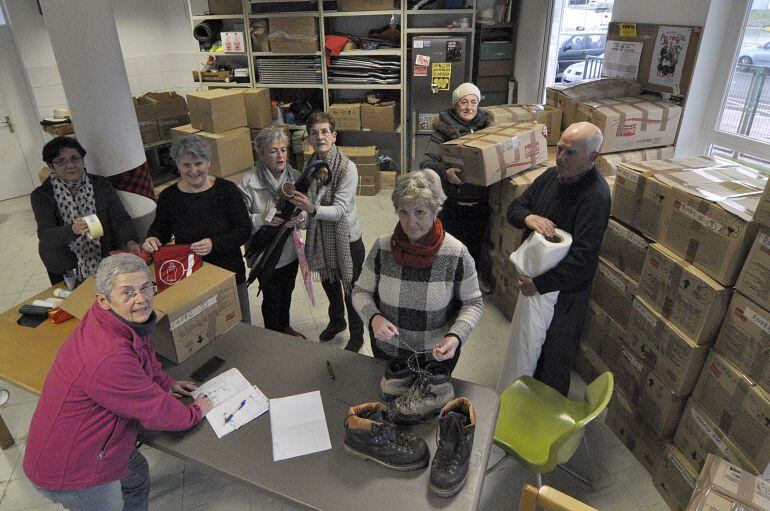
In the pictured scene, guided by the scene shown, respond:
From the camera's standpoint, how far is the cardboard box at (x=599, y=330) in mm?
2488

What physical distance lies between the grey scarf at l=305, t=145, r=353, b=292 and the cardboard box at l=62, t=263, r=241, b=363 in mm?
670

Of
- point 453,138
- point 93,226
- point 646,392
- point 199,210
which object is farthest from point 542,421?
point 93,226

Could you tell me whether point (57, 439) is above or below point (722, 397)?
above

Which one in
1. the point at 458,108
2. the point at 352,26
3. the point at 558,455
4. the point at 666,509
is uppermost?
the point at 352,26

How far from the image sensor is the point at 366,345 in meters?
3.11

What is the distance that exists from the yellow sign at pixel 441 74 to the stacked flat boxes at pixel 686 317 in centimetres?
335

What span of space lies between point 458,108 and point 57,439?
9.15 ft

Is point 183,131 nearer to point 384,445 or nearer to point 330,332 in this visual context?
point 330,332

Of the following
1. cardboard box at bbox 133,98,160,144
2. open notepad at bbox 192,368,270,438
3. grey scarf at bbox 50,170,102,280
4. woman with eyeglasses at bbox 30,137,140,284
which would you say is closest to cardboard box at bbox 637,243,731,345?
open notepad at bbox 192,368,270,438

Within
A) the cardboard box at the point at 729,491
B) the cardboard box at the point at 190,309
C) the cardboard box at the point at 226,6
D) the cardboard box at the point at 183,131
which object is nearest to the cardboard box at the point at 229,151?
the cardboard box at the point at 183,131

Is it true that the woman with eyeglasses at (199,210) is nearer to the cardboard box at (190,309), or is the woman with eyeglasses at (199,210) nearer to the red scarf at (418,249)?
the cardboard box at (190,309)

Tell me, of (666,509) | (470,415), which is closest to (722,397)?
(666,509)

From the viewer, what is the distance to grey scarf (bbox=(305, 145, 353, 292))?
251 centimetres

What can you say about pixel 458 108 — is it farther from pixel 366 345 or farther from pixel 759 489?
pixel 759 489
